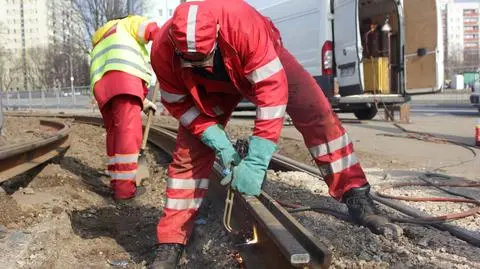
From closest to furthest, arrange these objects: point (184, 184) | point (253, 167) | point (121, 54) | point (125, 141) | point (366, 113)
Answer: point (253, 167) < point (184, 184) < point (125, 141) < point (121, 54) < point (366, 113)

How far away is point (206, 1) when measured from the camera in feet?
10.5

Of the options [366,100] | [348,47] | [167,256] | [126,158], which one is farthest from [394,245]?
[366,100]

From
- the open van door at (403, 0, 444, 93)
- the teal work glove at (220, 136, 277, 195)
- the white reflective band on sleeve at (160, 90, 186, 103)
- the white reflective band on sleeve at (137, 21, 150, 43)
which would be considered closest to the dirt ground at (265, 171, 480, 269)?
the teal work glove at (220, 136, 277, 195)

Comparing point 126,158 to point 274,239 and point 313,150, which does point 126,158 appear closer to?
point 313,150

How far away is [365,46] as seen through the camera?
13.8 m

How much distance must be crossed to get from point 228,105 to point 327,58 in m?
8.55

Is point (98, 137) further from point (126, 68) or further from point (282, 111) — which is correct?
point (282, 111)

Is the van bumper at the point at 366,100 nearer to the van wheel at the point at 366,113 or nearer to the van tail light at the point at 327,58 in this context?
the van tail light at the point at 327,58

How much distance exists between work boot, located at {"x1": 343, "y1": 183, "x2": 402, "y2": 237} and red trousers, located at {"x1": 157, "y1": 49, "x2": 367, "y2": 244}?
2.1 inches

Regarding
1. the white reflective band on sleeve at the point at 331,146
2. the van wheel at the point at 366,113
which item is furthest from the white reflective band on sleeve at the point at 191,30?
the van wheel at the point at 366,113

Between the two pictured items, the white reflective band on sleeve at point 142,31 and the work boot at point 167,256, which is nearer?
the work boot at point 167,256

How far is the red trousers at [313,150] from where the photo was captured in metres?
3.74

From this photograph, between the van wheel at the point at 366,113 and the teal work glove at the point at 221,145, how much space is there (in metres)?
11.3

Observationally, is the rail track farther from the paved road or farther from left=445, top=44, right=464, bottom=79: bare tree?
left=445, top=44, right=464, bottom=79: bare tree
